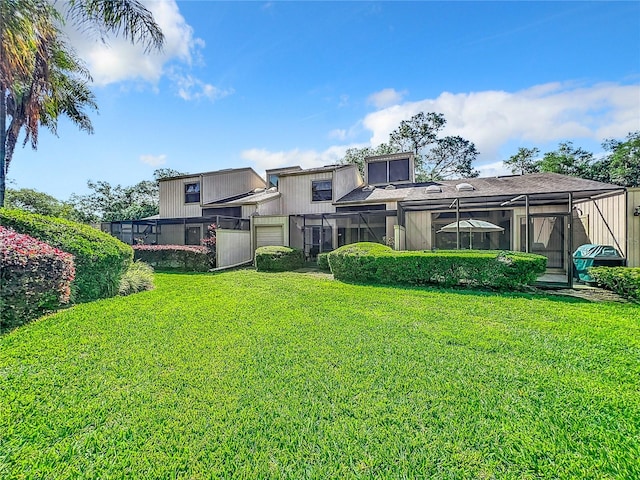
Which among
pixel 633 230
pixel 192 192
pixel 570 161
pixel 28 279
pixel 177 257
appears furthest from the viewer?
pixel 570 161

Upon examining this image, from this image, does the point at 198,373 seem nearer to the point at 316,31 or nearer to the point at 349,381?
the point at 349,381

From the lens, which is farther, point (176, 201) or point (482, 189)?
point (176, 201)

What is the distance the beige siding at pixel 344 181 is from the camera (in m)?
16.8

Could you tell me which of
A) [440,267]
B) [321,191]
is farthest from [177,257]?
[440,267]

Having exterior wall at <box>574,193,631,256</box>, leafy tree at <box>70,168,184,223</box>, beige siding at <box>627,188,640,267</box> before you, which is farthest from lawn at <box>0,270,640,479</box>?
leafy tree at <box>70,168,184,223</box>

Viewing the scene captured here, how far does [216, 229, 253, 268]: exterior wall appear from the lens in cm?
1376

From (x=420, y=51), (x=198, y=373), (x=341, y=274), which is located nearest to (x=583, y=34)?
(x=420, y=51)

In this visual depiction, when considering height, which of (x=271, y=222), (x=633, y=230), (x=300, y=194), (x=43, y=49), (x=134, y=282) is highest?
(x=43, y=49)

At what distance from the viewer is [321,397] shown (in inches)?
113

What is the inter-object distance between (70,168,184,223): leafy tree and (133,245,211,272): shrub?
17.7 m

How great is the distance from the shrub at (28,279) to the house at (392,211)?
8.89 meters

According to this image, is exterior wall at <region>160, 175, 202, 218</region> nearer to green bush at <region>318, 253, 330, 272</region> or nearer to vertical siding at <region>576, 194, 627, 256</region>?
green bush at <region>318, 253, 330, 272</region>

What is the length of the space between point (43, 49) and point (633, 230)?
20.6 metres

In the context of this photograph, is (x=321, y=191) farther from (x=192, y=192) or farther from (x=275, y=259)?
(x=192, y=192)
